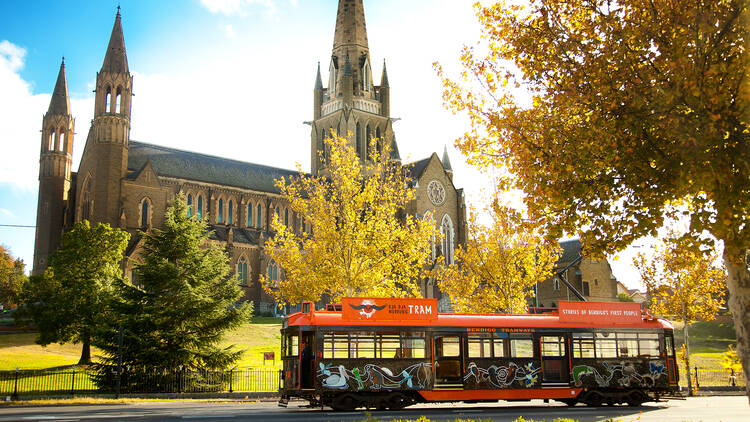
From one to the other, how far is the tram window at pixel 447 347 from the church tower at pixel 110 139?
136 feet

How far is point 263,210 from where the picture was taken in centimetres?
6625

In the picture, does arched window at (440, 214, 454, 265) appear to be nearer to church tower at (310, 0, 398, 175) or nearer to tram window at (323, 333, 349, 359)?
church tower at (310, 0, 398, 175)

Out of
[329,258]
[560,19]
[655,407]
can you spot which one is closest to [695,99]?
[560,19]

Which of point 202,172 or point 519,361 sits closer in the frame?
point 519,361

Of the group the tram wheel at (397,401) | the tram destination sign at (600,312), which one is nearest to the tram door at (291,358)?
the tram wheel at (397,401)

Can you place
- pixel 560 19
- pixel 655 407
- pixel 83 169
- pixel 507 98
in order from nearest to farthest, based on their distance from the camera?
1. pixel 560 19
2. pixel 507 98
3. pixel 655 407
4. pixel 83 169

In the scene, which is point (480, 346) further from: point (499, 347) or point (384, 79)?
point (384, 79)

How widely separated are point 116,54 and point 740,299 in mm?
54902

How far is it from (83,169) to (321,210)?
37785 millimetres

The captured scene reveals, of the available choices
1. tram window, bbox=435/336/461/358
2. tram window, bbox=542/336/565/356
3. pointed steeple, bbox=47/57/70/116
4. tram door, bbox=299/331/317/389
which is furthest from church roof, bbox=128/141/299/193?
tram window, bbox=542/336/565/356

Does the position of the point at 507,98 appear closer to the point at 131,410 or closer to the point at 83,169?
the point at 131,410

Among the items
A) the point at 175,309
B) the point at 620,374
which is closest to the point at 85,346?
the point at 175,309

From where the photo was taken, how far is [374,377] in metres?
18.5

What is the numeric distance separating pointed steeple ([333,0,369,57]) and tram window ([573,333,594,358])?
6186 centimetres
